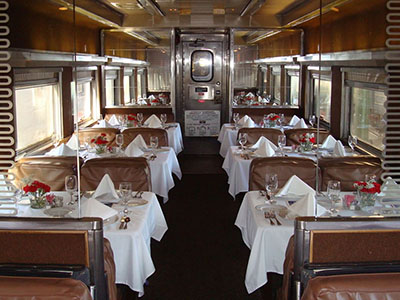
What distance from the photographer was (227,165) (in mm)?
6828

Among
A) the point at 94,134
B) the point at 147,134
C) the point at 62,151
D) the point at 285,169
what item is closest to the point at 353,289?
the point at 285,169

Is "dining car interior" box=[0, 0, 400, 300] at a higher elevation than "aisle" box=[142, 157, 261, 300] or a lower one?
higher

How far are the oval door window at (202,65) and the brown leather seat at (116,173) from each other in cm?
669

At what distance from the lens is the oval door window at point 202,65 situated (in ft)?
35.8

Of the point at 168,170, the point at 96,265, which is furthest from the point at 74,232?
the point at 168,170

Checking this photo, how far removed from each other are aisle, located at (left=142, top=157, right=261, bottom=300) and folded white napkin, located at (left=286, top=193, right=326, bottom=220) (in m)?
0.79

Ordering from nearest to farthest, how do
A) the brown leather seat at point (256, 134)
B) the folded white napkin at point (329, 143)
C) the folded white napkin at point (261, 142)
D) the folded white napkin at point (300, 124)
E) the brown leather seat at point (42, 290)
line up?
the brown leather seat at point (42, 290)
the folded white napkin at point (329, 143)
the folded white napkin at point (261, 142)
the brown leather seat at point (256, 134)
the folded white napkin at point (300, 124)

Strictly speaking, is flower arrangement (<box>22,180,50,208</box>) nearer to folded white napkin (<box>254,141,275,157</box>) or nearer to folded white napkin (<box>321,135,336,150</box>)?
folded white napkin (<box>254,141,275,157</box>)

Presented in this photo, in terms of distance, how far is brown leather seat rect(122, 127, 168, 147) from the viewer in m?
6.61

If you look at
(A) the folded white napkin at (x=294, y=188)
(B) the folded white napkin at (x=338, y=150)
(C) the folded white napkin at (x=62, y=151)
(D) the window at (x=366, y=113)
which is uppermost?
(D) the window at (x=366, y=113)

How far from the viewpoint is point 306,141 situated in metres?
6.23

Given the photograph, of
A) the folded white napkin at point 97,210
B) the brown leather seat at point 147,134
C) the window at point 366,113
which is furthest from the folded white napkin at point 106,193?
the brown leather seat at point 147,134

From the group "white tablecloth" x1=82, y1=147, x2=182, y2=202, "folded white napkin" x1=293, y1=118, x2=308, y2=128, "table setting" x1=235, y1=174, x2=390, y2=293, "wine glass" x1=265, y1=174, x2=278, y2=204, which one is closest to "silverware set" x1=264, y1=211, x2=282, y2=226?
"table setting" x1=235, y1=174, x2=390, y2=293

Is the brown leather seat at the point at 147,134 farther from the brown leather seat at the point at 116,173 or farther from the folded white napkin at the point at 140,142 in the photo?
the brown leather seat at the point at 116,173
